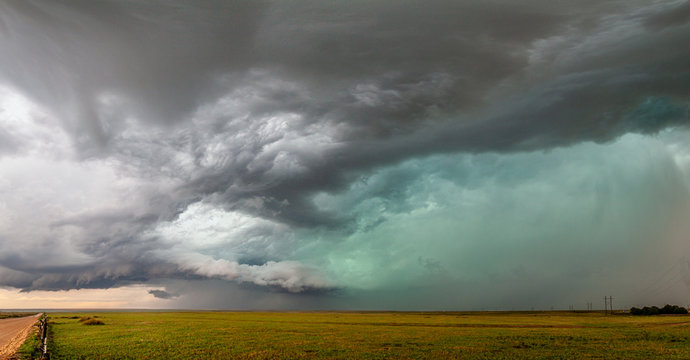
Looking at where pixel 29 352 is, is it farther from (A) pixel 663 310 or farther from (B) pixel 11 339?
(A) pixel 663 310

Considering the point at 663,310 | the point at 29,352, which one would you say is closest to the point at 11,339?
the point at 29,352

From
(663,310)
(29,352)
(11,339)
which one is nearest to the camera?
(29,352)

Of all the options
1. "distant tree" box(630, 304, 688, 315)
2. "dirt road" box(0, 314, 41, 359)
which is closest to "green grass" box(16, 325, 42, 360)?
"dirt road" box(0, 314, 41, 359)

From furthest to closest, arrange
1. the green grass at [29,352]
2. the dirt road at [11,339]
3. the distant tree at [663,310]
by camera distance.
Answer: the distant tree at [663,310] → the dirt road at [11,339] → the green grass at [29,352]

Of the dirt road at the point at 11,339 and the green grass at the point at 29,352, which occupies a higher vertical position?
the green grass at the point at 29,352

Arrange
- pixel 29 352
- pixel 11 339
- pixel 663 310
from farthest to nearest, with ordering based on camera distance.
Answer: pixel 663 310, pixel 11 339, pixel 29 352

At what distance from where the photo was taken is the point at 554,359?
4562 centimetres

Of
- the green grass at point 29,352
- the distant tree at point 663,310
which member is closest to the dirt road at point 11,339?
the green grass at point 29,352

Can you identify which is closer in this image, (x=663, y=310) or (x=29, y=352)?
(x=29, y=352)

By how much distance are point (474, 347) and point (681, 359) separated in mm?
22438

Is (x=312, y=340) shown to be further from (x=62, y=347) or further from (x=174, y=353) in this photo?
(x=62, y=347)

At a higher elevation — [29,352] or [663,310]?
[29,352]

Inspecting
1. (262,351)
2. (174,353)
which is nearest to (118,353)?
(174,353)

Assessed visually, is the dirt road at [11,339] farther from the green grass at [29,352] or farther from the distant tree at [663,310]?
the distant tree at [663,310]
